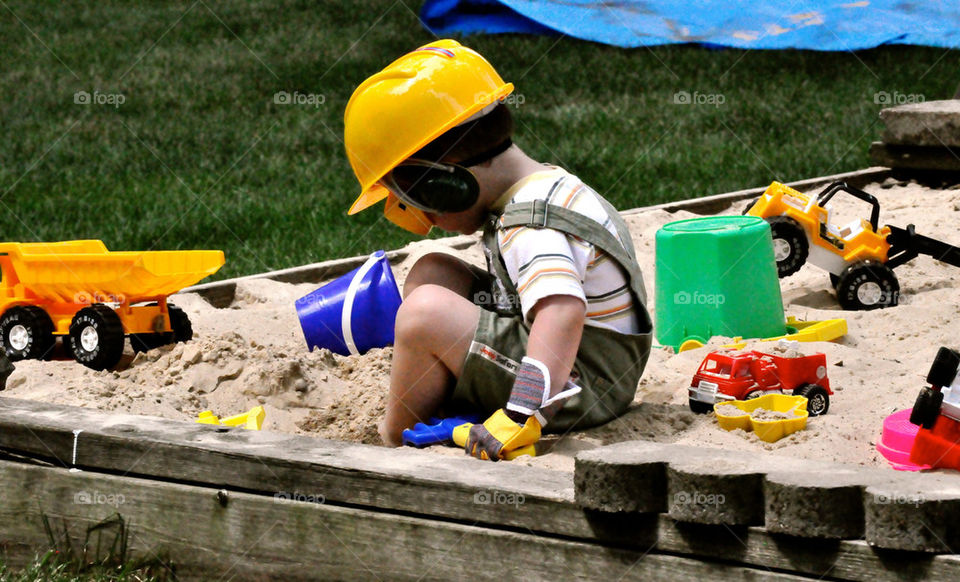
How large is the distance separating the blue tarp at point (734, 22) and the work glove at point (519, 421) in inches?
278

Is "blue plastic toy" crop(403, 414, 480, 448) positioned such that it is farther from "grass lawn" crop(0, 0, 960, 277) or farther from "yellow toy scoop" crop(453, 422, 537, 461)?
"grass lawn" crop(0, 0, 960, 277)

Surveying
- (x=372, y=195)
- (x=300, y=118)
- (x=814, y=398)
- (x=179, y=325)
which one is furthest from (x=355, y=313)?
(x=300, y=118)

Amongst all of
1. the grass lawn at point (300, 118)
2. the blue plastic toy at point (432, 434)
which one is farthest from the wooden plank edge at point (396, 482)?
the grass lawn at point (300, 118)

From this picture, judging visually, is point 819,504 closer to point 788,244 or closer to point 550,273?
point 550,273

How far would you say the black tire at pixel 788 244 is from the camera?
148 inches

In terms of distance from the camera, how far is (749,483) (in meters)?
1.71

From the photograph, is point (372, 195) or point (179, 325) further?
point (179, 325)

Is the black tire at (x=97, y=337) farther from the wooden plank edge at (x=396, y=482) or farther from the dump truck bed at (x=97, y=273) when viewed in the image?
the wooden plank edge at (x=396, y=482)

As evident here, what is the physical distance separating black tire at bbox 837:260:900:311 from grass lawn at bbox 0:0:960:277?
1.81 meters

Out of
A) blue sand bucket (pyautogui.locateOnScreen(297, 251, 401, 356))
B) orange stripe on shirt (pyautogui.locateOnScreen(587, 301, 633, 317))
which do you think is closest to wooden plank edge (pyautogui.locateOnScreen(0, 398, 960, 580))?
orange stripe on shirt (pyautogui.locateOnScreen(587, 301, 633, 317))

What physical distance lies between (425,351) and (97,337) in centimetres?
109

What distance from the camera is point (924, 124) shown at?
5.11 meters

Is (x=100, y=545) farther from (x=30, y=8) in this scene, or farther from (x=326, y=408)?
(x=30, y=8)

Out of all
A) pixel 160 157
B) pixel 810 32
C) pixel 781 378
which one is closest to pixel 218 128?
pixel 160 157
